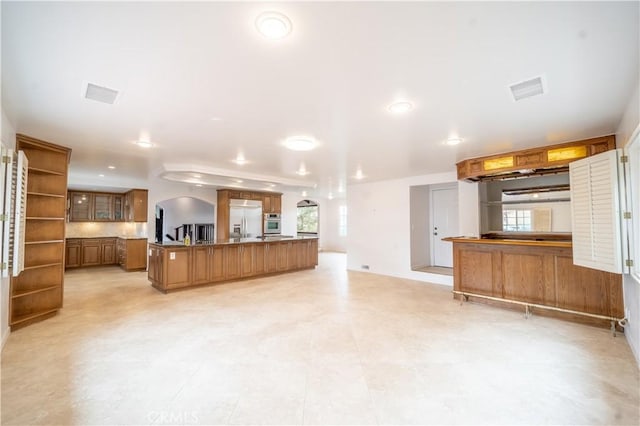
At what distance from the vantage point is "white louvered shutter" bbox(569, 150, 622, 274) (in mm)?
2777

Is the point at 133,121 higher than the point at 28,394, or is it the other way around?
the point at 133,121

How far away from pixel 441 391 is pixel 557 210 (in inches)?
159

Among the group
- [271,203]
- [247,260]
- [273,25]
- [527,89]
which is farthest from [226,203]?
[527,89]

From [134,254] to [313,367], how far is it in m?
6.89

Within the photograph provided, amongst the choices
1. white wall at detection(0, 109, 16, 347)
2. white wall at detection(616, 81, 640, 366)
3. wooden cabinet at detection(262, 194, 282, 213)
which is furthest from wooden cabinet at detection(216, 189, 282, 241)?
white wall at detection(616, 81, 640, 366)

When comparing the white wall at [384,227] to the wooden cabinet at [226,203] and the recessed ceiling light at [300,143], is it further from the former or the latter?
the recessed ceiling light at [300,143]

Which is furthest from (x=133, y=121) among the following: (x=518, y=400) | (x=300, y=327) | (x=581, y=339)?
(x=581, y=339)

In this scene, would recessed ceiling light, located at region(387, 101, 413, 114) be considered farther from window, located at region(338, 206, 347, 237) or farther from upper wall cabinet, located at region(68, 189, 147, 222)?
window, located at region(338, 206, 347, 237)

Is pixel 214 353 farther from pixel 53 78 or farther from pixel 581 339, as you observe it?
pixel 581 339

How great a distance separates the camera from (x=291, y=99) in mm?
2533

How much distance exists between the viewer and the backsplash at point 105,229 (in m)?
7.94

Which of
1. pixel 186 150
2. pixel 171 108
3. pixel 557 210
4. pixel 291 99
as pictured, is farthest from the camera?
pixel 557 210

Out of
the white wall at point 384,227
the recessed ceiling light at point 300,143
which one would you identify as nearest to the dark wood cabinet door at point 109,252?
the white wall at point 384,227

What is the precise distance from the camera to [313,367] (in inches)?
99.6
